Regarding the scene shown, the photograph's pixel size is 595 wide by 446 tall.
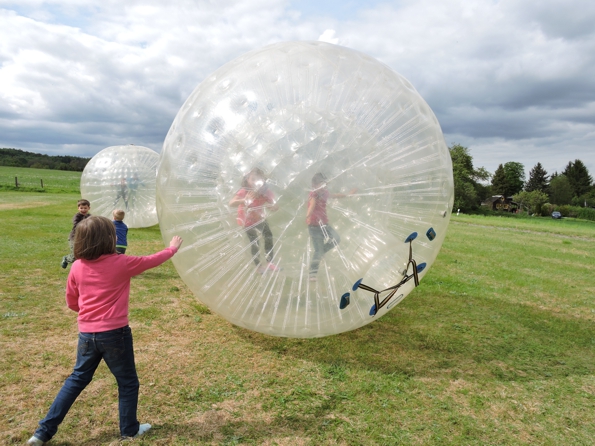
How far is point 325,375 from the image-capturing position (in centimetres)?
387

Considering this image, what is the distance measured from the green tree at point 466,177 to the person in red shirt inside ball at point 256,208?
50.8 metres

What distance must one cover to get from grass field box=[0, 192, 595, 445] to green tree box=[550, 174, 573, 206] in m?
84.8

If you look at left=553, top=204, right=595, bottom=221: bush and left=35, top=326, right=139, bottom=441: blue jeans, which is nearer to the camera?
left=35, top=326, right=139, bottom=441: blue jeans

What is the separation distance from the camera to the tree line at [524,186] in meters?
55.1

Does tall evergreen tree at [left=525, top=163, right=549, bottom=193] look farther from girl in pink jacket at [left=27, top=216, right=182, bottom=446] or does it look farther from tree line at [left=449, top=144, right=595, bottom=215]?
girl in pink jacket at [left=27, top=216, right=182, bottom=446]

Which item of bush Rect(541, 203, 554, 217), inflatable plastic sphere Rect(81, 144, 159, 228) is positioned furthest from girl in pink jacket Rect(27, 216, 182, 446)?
bush Rect(541, 203, 554, 217)

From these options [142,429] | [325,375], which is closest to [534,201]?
[325,375]

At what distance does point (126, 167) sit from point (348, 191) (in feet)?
32.0

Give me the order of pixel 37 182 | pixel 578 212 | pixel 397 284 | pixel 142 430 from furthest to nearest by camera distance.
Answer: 1. pixel 578 212
2. pixel 37 182
3. pixel 397 284
4. pixel 142 430

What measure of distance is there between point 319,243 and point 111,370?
1779 millimetres

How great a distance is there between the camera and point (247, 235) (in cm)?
338

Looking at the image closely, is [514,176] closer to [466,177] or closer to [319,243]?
[466,177]

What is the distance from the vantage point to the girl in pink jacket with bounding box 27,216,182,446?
2.76 metres

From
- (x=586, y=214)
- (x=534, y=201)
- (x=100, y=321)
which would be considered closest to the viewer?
(x=100, y=321)
